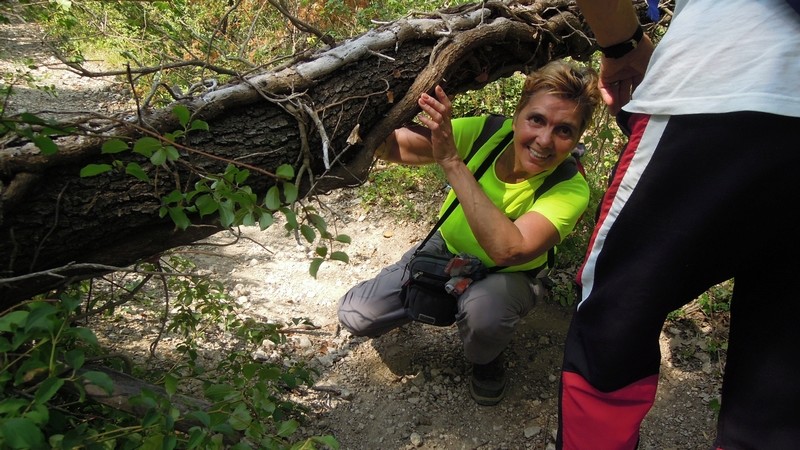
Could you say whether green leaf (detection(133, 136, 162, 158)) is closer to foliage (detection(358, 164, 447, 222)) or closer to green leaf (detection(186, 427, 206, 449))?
green leaf (detection(186, 427, 206, 449))

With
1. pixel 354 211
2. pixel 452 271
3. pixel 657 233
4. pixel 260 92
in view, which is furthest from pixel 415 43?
pixel 354 211

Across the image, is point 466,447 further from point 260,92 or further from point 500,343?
point 260,92

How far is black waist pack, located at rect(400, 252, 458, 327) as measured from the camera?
2348 millimetres

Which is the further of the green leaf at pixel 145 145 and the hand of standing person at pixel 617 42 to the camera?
the hand of standing person at pixel 617 42

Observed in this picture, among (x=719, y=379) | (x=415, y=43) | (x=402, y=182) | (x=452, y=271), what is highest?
(x=415, y=43)

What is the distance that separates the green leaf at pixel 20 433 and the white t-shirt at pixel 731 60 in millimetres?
1288

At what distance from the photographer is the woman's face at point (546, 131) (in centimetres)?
212

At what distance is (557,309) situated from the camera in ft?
9.62

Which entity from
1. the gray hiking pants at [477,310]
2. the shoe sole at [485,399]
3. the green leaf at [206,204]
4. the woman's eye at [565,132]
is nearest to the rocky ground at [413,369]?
the shoe sole at [485,399]

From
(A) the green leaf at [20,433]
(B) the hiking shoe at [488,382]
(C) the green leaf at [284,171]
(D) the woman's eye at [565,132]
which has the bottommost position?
(B) the hiking shoe at [488,382]

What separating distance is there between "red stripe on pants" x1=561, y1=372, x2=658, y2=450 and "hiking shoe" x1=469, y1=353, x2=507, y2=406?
3.27ft

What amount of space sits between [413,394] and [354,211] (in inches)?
66.5

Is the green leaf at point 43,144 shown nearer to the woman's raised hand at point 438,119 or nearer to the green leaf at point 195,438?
the green leaf at point 195,438

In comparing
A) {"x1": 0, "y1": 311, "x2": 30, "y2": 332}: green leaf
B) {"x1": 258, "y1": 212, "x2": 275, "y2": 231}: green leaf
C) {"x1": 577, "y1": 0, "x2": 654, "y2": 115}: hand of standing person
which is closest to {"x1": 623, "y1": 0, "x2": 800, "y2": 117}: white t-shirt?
{"x1": 577, "y1": 0, "x2": 654, "y2": 115}: hand of standing person
